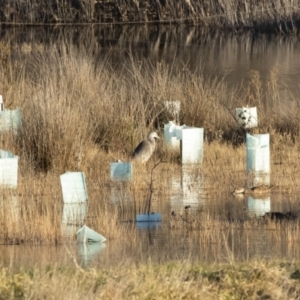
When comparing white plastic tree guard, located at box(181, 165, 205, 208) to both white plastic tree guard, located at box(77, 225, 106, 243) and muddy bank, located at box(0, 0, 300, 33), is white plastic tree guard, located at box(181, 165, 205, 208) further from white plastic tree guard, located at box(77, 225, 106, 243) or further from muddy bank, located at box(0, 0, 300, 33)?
muddy bank, located at box(0, 0, 300, 33)

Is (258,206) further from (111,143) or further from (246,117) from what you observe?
(246,117)

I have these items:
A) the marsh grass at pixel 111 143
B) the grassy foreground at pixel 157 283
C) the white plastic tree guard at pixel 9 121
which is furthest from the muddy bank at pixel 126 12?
the grassy foreground at pixel 157 283

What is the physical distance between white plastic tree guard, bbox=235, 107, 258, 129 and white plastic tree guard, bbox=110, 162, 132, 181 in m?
2.92

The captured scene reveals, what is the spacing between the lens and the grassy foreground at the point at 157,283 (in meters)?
5.54

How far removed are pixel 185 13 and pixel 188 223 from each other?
3130 cm

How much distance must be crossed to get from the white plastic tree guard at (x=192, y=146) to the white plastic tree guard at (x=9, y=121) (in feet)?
6.48

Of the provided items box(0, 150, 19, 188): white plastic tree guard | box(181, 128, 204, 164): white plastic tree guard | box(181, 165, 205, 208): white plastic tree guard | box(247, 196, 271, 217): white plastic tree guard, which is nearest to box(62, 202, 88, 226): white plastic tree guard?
box(0, 150, 19, 188): white plastic tree guard

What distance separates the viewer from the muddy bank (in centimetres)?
3731

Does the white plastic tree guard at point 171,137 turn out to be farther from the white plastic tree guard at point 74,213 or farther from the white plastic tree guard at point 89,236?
the white plastic tree guard at point 89,236

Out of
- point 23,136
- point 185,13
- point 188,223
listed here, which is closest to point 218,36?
point 185,13

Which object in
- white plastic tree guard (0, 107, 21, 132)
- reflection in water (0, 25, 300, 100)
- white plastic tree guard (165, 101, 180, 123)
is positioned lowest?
white plastic tree guard (0, 107, 21, 132)

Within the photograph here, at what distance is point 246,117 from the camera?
13508mm

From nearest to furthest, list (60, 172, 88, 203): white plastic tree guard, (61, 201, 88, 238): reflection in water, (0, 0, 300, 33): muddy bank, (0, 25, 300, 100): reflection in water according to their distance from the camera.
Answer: (61, 201, 88, 238): reflection in water < (60, 172, 88, 203): white plastic tree guard < (0, 25, 300, 100): reflection in water < (0, 0, 300, 33): muddy bank

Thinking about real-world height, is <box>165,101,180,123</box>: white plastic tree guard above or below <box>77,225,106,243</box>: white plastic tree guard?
above
